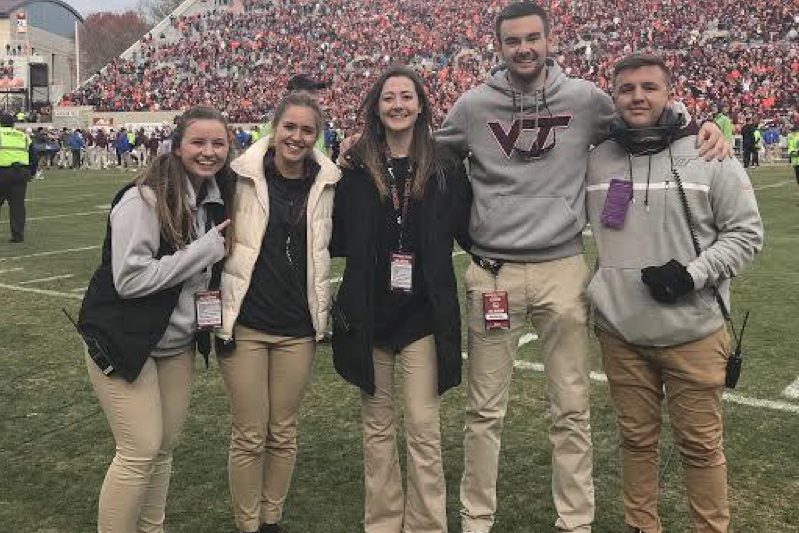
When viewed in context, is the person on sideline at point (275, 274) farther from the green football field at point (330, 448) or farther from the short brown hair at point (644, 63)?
the short brown hair at point (644, 63)

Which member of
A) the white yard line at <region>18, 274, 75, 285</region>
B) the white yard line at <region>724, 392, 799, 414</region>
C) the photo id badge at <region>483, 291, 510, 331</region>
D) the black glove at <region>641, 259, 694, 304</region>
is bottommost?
the white yard line at <region>724, 392, 799, 414</region>

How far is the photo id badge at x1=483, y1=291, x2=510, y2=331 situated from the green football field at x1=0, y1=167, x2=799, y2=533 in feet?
3.07

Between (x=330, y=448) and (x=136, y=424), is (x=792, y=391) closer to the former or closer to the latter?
(x=330, y=448)

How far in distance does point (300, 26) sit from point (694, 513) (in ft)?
167

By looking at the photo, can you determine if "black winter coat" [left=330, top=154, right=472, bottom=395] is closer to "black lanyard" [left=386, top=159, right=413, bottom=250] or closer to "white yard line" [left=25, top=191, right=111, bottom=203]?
"black lanyard" [left=386, top=159, right=413, bottom=250]

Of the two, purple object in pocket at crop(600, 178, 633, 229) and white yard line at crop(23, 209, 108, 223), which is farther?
white yard line at crop(23, 209, 108, 223)

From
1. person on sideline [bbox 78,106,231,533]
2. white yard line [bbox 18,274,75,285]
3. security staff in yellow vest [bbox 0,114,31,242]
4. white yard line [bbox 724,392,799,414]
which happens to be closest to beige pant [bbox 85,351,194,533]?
person on sideline [bbox 78,106,231,533]

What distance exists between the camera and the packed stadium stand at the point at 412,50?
114 ft

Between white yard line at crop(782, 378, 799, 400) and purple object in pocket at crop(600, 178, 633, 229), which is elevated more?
purple object in pocket at crop(600, 178, 633, 229)

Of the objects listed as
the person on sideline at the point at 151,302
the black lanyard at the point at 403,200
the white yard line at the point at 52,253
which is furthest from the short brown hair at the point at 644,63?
the white yard line at the point at 52,253

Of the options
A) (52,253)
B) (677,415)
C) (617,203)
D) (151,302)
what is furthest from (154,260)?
(52,253)

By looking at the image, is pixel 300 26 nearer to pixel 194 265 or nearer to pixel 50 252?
pixel 50 252

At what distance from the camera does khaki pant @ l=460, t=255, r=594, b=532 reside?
3336mm

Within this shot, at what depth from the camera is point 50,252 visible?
36.6 ft
